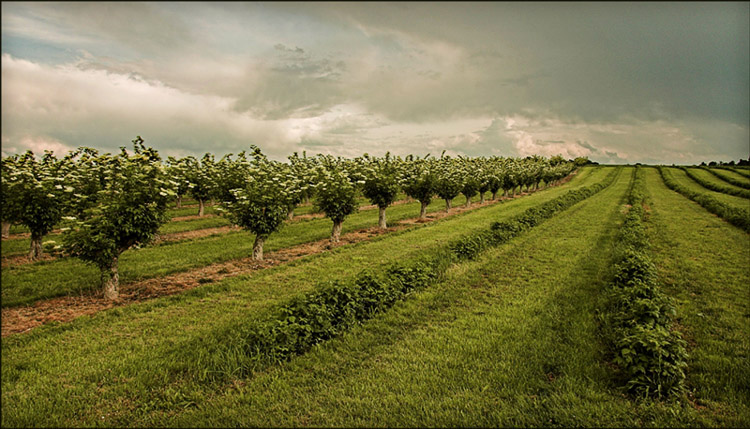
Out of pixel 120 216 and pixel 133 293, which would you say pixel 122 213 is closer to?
pixel 120 216

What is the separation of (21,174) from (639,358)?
1997 centimetres

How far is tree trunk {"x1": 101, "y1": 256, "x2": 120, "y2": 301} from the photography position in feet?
38.4

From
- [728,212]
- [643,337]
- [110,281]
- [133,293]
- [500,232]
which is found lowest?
[133,293]

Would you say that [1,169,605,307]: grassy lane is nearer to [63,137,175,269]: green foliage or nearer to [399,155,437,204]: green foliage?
[63,137,175,269]: green foliage

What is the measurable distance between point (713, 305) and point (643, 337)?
6.97 metres

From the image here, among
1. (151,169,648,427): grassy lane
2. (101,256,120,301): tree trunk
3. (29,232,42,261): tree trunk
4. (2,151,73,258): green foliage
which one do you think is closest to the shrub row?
(151,169,648,427): grassy lane

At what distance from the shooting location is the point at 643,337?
6984 mm

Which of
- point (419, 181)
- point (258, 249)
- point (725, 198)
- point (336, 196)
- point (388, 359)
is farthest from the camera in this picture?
point (725, 198)

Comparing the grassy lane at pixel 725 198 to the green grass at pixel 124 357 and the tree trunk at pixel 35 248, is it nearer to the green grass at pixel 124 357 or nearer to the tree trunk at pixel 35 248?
the green grass at pixel 124 357

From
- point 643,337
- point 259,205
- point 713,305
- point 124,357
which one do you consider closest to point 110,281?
point 124,357

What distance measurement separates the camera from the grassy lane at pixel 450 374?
19.6 ft

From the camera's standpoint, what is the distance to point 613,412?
6078 millimetres

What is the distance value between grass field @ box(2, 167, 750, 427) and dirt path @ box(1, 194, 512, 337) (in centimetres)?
69

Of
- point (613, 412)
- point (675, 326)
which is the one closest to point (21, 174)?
point (613, 412)
